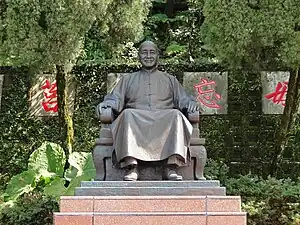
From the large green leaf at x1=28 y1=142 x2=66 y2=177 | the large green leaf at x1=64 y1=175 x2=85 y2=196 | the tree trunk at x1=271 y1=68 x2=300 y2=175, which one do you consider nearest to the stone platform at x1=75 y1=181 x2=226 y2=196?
the large green leaf at x1=64 y1=175 x2=85 y2=196

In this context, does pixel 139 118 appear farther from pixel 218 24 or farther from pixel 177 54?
pixel 177 54

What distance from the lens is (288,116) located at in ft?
28.8

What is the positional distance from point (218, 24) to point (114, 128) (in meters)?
2.85

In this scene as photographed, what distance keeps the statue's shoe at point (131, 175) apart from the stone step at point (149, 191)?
21 centimetres

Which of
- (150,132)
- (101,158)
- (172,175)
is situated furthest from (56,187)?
(172,175)

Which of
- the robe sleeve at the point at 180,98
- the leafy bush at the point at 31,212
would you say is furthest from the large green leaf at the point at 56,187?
the robe sleeve at the point at 180,98

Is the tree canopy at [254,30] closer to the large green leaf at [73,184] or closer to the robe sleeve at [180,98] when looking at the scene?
the robe sleeve at [180,98]

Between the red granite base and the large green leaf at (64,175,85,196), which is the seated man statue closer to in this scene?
→ the red granite base

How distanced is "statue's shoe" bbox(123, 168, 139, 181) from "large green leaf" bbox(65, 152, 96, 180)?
2.74m

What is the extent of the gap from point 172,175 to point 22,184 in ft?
10.9

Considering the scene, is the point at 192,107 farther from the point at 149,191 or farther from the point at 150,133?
the point at 149,191

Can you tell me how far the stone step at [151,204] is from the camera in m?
5.10

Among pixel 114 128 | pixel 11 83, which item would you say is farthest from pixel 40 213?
pixel 11 83

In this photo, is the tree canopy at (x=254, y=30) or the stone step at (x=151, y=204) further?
the tree canopy at (x=254, y=30)
